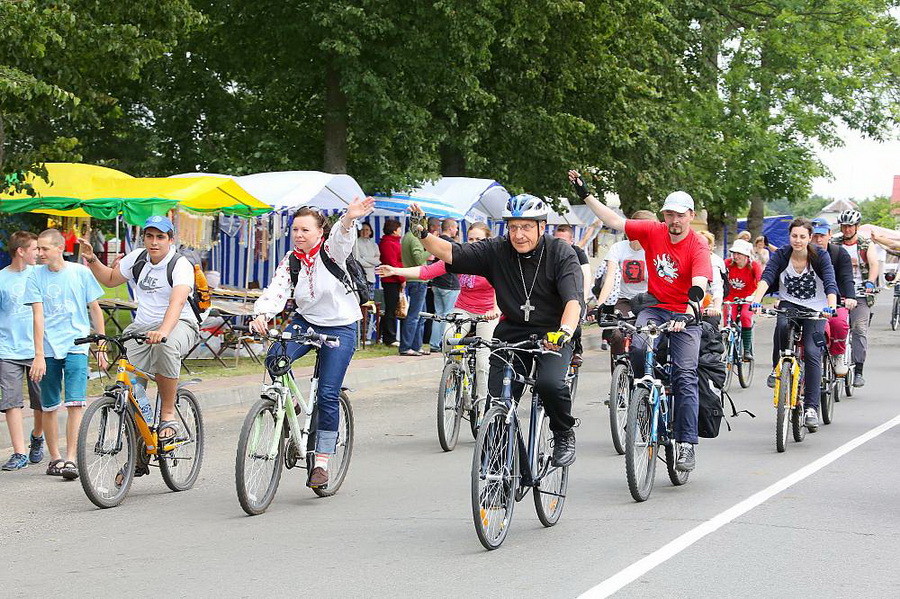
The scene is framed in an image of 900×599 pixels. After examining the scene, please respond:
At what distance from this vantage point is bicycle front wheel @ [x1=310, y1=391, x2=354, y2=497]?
341 inches

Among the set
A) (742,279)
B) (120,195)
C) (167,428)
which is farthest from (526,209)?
(120,195)

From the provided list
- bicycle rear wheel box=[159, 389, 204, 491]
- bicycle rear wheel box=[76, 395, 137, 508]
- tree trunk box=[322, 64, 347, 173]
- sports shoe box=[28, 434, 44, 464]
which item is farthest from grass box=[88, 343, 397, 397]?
tree trunk box=[322, 64, 347, 173]

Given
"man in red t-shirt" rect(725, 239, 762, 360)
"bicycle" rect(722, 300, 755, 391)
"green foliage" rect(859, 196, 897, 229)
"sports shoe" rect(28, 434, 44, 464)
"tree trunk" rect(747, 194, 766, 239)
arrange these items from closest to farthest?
"sports shoe" rect(28, 434, 44, 464), "bicycle" rect(722, 300, 755, 391), "man in red t-shirt" rect(725, 239, 762, 360), "tree trunk" rect(747, 194, 766, 239), "green foliage" rect(859, 196, 897, 229)

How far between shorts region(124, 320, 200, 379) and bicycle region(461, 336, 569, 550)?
2.41 meters

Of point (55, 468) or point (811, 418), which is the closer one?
point (55, 468)

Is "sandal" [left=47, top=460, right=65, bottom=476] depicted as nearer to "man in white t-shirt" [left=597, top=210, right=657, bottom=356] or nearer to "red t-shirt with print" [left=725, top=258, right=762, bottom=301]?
"man in white t-shirt" [left=597, top=210, right=657, bottom=356]

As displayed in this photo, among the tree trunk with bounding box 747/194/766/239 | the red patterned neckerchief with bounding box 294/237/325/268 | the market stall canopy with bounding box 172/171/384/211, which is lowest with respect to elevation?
the red patterned neckerchief with bounding box 294/237/325/268

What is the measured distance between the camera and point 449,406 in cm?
1084

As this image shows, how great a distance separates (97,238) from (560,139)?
9.22 meters

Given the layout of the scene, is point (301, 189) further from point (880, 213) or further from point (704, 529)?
point (880, 213)

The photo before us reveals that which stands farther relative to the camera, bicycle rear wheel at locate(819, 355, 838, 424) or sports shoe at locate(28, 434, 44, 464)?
bicycle rear wheel at locate(819, 355, 838, 424)

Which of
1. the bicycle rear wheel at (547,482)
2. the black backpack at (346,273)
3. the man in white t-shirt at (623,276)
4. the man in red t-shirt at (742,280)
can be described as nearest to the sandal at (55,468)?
the black backpack at (346,273)

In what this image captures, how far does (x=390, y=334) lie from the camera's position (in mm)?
20828

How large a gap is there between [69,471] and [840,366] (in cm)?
723
